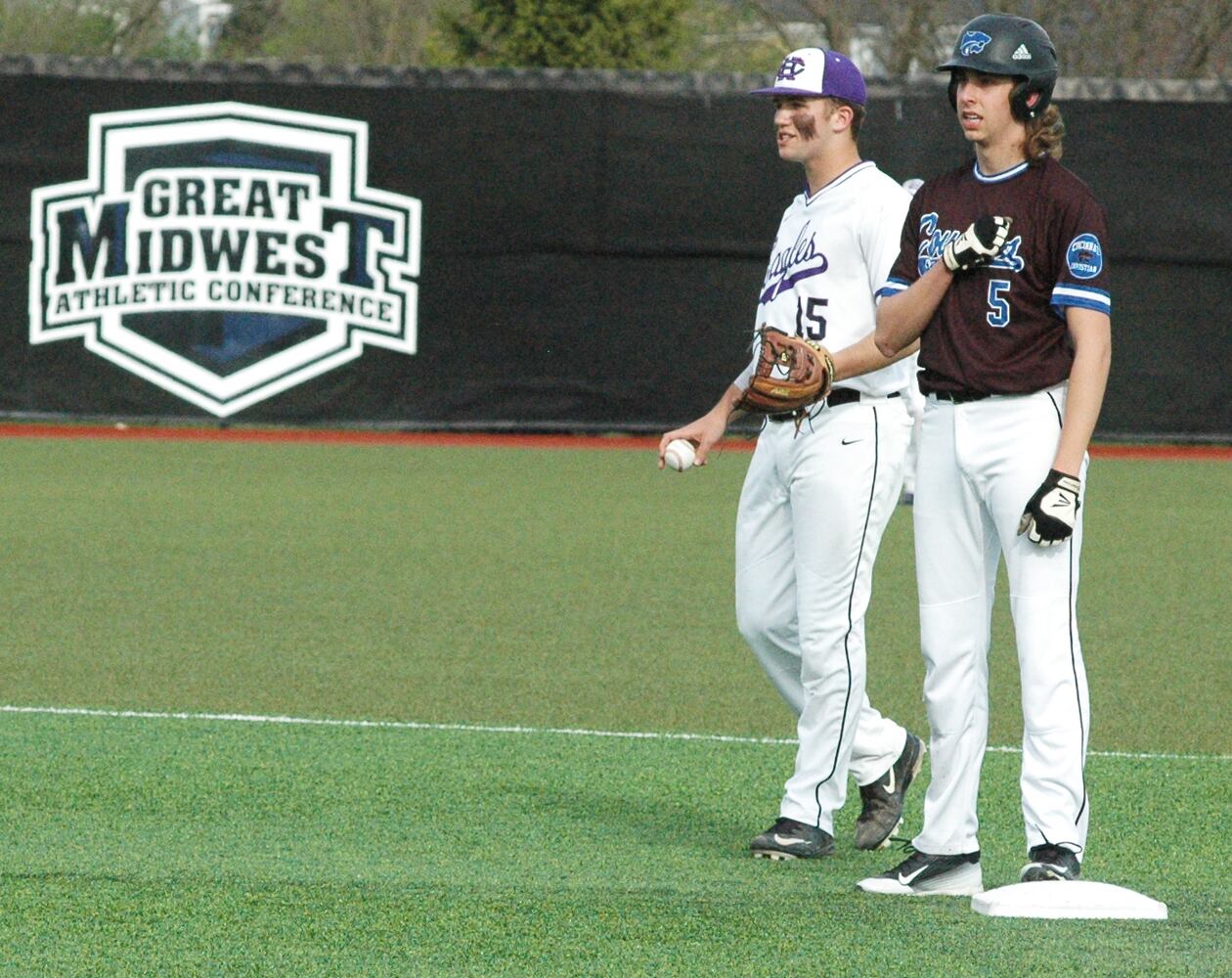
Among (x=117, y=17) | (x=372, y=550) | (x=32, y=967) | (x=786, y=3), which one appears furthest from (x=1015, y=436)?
(x=117, y=17)

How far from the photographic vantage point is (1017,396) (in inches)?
183

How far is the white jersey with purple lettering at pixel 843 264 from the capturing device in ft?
17.7

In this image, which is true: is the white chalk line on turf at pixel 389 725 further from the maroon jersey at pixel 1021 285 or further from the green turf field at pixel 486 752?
the maroon jersey at pixel 1021 285

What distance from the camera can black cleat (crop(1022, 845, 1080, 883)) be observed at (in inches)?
181

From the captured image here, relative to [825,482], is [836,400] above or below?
above

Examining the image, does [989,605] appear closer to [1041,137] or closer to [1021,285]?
[1021,285]

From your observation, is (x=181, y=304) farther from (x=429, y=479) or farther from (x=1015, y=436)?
(x=1015, y=436)

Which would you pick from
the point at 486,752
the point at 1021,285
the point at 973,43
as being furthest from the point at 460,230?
the point at 1021,285

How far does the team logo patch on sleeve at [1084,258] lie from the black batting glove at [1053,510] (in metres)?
0.45

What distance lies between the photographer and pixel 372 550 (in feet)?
38.3

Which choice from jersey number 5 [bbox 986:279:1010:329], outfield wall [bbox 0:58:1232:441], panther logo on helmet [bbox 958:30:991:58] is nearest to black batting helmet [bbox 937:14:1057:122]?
panther logo on helmet [bbox 958:30:991:58]

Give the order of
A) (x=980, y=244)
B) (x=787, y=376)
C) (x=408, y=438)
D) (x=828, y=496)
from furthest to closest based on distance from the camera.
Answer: (x=408, y=438)
(x=828, y=496)
(x=787, y=376)
(x=980, y=244)

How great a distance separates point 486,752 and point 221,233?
1128 centimetres

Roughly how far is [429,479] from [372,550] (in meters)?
3.62
